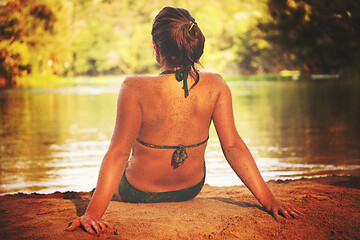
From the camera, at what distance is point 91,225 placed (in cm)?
280

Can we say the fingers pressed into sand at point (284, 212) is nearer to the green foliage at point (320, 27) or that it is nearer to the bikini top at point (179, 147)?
the bikini top at point (179, 147)

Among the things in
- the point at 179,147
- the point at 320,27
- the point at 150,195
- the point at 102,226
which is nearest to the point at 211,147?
the point at 150,195

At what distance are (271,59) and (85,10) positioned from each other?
268ft

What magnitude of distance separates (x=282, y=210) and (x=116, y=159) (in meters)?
1.12

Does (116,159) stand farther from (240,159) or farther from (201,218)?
(240,159)

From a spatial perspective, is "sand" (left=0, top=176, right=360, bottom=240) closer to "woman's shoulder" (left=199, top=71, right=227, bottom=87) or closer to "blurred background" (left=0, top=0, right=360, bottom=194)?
"woman's shoulder" (left=199, top=71, right=227, bottom=87)

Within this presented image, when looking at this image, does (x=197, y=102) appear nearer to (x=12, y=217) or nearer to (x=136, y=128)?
(x=136, y=128)

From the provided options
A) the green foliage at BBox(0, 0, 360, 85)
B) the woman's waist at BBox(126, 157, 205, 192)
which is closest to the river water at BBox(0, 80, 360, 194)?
the woman's waist at BBox(126, 157, 205, 192)

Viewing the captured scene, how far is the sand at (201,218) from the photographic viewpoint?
2826 mm

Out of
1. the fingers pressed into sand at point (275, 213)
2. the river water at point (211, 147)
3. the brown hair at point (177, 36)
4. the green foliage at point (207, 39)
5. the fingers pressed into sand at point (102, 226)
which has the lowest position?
the green foliage at point (207, 39)

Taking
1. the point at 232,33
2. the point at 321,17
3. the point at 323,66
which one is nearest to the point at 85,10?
the point at 232,33

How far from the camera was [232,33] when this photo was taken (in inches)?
3452

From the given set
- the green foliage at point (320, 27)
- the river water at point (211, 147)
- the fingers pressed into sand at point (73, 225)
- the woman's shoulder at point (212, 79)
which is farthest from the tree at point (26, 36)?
the fingers pressed into sand at point (73, 225)

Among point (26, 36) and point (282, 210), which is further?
point (26, 36)
